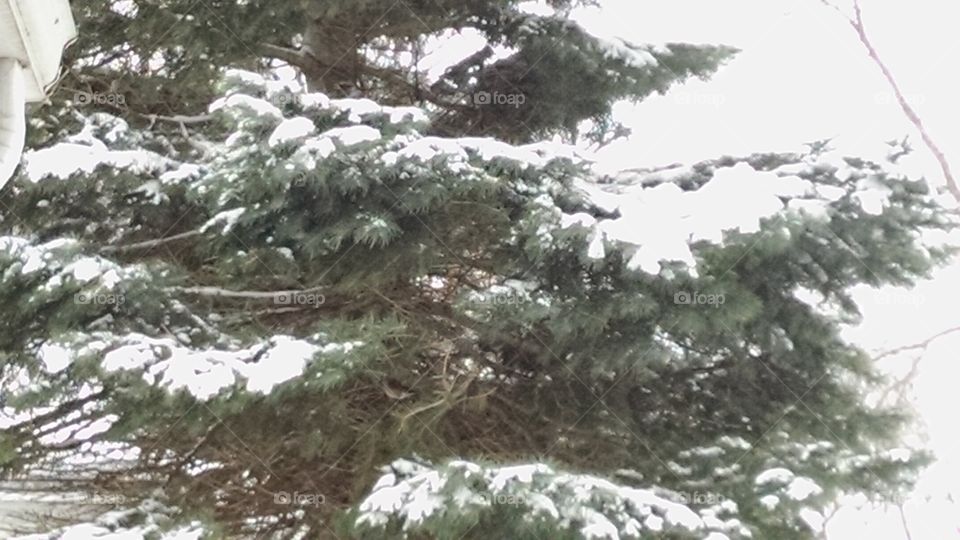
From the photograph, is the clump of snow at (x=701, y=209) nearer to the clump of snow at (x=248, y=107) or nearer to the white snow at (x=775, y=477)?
the white snow at (x=775, y=477)

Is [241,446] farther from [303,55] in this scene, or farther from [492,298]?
[303,55]

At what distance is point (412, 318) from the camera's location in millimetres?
4359

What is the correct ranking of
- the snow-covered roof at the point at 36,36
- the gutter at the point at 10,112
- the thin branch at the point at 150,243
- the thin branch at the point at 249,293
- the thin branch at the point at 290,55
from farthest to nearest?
the thin branch at the point at 290,55 → the thin branch at the point at 150,243 → the thin branch at the point at 249,293 → the gutter at the point at 10,112 → the snow-covered roof at the point at 36,36

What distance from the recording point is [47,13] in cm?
172

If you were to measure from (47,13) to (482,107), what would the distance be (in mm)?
3810

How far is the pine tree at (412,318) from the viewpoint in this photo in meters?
3.15

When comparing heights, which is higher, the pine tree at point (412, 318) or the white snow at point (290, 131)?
the white snow at point (290, 131)

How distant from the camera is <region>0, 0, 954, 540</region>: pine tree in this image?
3.15 m

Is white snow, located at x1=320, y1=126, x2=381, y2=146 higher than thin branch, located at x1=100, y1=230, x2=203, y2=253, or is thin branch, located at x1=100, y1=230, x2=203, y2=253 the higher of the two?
white snow, located at x1=320, y1=126, x2=381, y2=146

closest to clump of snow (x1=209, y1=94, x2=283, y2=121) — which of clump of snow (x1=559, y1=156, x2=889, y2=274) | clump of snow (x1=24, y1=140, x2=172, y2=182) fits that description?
clump of snow (x1=24, y1=140, x2=172, y2=182)

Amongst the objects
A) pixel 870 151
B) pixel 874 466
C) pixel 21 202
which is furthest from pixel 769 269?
pixel 21 202

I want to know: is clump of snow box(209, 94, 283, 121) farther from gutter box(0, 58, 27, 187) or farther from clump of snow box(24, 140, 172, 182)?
gutter box(0, 58, 27, 187)

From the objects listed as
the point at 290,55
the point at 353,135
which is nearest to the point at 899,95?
the point at 290,55

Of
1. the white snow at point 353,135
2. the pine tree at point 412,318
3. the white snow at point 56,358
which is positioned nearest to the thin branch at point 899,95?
the pine tree at point 412,318
